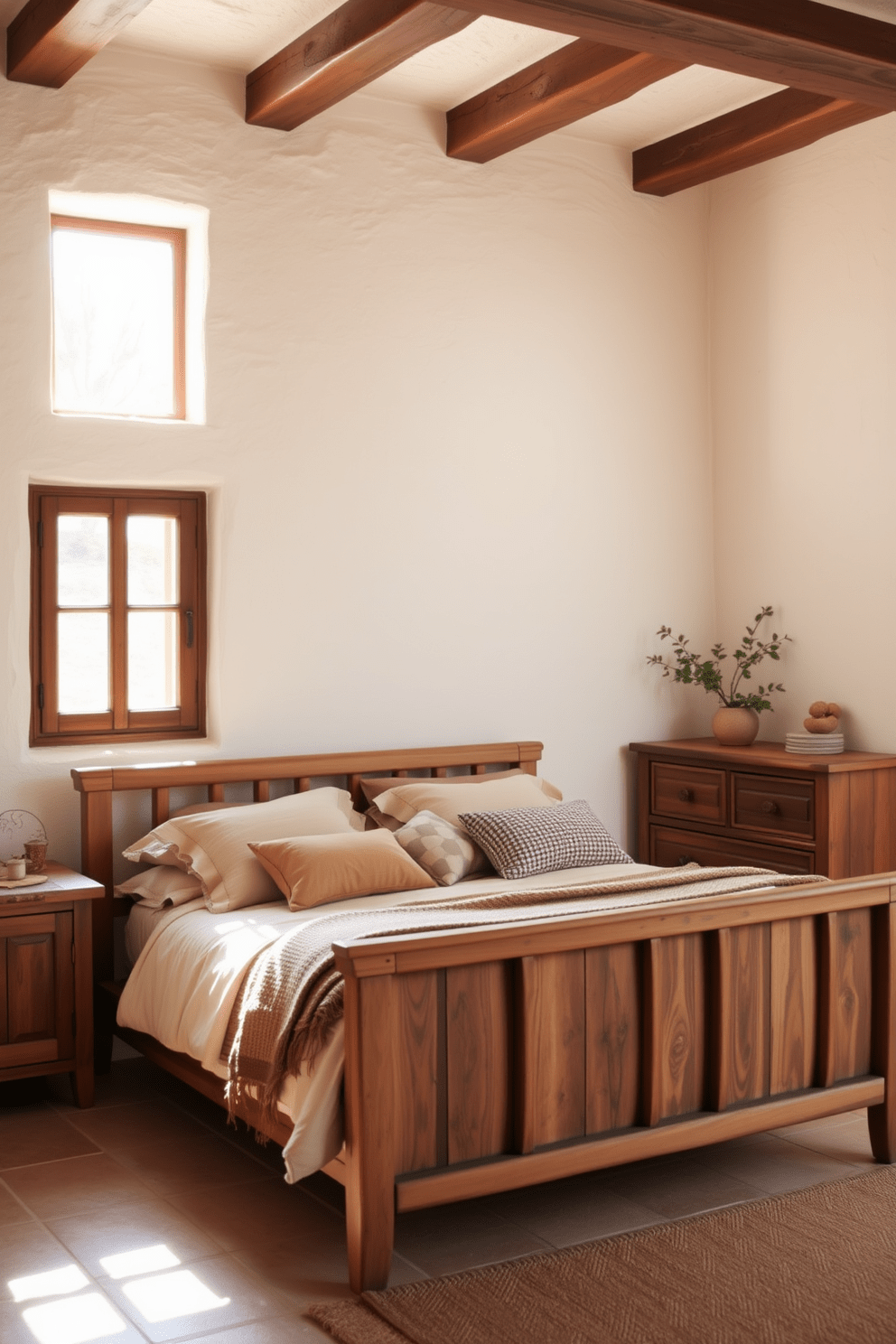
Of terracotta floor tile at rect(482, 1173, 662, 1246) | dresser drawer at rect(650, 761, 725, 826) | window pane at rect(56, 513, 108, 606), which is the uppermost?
window pane at rect(56, 513, 108, 606)

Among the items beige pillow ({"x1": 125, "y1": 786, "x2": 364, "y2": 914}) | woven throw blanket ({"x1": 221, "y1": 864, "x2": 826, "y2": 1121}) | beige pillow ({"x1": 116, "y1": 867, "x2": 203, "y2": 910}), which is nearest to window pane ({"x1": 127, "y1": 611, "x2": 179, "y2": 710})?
beige pillow ({"x1": 125, "y1": 786, "x2": 364, "y2": 914})

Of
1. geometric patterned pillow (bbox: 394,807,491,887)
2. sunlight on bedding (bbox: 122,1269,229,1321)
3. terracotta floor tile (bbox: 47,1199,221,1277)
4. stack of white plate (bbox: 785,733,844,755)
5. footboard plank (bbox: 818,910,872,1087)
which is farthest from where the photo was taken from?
stack of white plate (bbox: 785,733,844,755)

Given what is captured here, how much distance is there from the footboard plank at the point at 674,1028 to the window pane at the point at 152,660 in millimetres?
2027

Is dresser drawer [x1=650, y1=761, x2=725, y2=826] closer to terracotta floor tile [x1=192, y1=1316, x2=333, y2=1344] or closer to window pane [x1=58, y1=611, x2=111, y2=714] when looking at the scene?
window pane [x1=58, y1=611, x2=111, y2=714]

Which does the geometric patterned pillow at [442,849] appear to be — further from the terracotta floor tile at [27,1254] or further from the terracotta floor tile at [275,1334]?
the terracotta floor tile at [275,1334]

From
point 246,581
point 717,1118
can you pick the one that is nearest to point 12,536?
point 246,581

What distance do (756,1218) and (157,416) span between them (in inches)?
116

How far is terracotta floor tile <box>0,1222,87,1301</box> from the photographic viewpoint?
2797mm

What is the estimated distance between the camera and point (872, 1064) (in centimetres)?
342

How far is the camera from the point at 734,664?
5434 millimetres

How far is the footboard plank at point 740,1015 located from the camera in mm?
3146

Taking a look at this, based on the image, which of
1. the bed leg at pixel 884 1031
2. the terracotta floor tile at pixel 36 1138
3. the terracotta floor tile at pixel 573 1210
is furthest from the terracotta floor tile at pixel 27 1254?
the bed leg at pixel 884 1031

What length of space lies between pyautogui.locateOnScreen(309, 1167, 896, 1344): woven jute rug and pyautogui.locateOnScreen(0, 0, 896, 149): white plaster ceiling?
3.33 metres

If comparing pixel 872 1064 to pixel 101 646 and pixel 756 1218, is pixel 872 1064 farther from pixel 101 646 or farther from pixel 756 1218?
pixel 101 646
